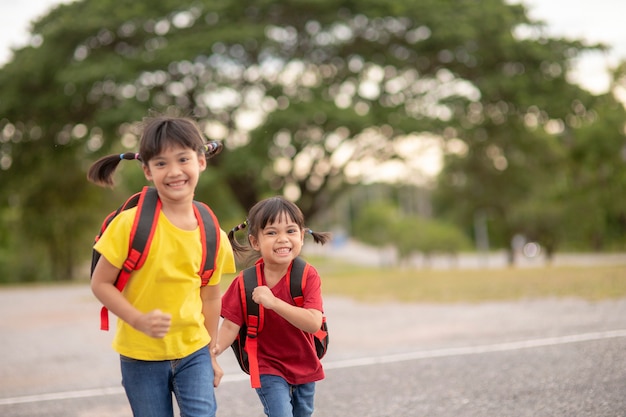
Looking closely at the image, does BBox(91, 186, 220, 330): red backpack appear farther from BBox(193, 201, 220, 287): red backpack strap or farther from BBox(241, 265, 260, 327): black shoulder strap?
BBox(241, 265, 260, 327): black shoulder strap

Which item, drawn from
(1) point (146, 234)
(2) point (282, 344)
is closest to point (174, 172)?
(1) point (146, 234)

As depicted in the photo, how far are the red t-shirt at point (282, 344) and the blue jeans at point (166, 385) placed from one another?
1.25 ft

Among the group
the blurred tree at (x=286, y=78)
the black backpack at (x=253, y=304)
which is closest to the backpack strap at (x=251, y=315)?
the black backpack at (x=253, y=304)

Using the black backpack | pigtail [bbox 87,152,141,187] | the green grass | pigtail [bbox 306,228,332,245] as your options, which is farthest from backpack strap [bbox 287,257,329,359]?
the green grass

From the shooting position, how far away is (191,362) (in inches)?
108

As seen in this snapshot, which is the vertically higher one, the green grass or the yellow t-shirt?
the yellow t-shirt

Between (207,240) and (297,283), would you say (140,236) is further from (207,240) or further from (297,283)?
(297,283)

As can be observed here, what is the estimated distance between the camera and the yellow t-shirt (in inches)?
102

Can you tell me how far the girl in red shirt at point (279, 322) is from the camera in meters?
3.03

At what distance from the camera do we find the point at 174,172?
8.75 feet

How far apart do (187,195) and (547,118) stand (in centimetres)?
1899

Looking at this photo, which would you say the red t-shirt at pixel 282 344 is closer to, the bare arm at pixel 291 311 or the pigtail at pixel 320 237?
the bare arm at pixel 291 311

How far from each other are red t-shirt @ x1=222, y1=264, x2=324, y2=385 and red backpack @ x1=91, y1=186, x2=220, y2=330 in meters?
0.33

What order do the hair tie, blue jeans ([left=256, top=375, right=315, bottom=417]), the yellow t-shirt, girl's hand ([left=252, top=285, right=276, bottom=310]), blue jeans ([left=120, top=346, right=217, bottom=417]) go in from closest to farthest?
the yellow t-shirt
blue jeans ([left=120, top=346, right=217, bottom=417])
girl's hand ([left=252, top=285, right=276, bottom=310])
blue jeans ([left=256, top=375, right=315, bottom=417])
the hair tie
